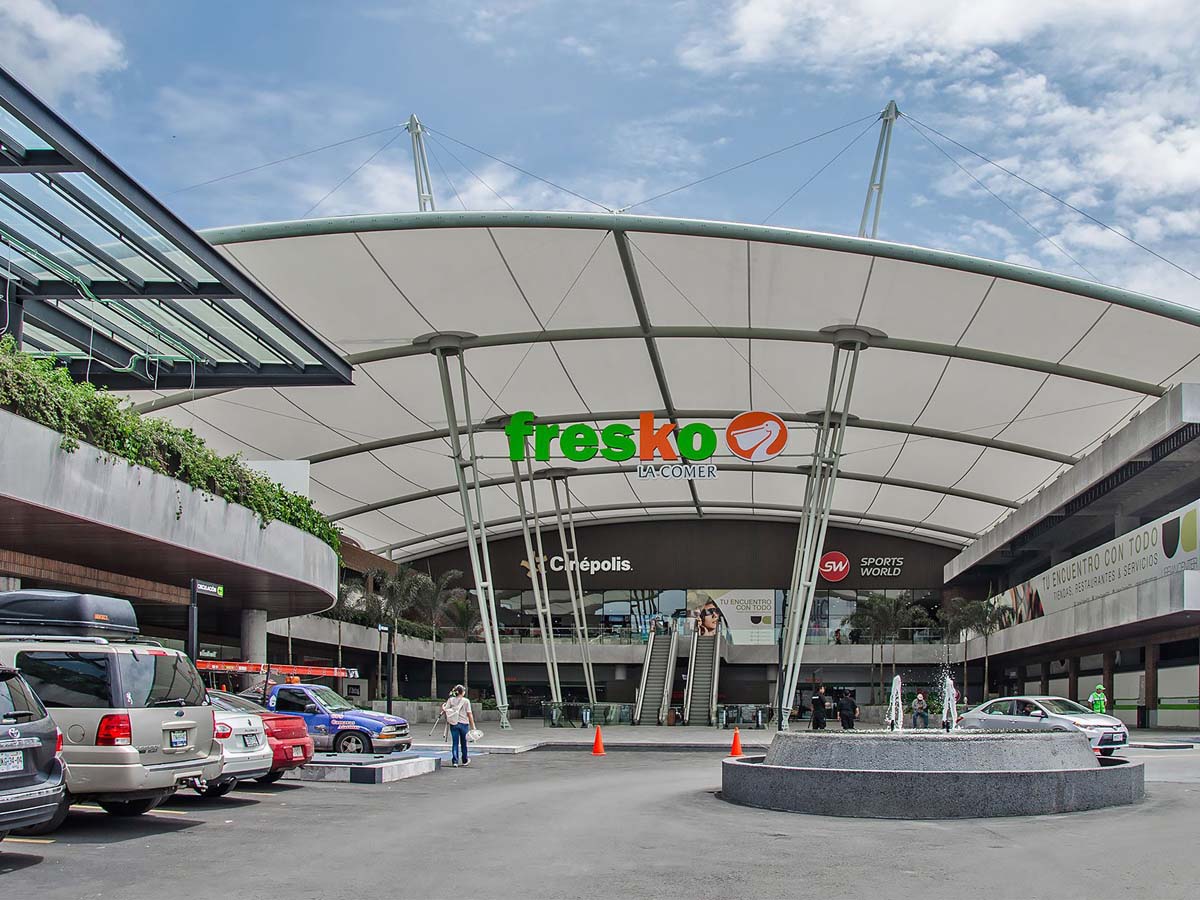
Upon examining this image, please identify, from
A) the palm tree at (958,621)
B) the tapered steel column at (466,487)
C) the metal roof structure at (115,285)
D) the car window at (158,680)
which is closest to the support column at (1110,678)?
the palm tree at (958,621)

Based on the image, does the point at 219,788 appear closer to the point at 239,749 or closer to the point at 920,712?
the point at 239,749

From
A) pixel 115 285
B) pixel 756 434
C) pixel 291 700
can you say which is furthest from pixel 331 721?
pixel 756 434

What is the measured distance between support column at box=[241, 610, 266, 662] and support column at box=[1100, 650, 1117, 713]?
3083 centimetres

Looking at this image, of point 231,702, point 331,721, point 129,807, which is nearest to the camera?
point 129,807

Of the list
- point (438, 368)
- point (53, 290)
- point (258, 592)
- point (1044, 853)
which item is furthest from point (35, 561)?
point (438, 368)

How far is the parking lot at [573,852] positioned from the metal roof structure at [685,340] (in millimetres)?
14975

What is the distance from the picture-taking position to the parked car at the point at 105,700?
35.7 feet

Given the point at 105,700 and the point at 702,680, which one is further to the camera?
the point at 702,680

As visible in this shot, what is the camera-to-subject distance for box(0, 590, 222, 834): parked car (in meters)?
10.9

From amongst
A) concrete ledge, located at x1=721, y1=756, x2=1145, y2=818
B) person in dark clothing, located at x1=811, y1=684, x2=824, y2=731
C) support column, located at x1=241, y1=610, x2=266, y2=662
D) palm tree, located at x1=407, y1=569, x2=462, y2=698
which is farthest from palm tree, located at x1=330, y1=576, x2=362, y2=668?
concrete ledge, located at x1=721, y1=756, x2=1145, y2=818

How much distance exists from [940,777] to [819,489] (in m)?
25.3

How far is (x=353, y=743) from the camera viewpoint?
23.1 metres

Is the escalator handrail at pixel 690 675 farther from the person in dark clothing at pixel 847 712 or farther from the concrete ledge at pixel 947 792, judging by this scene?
the concrete ledge at pixel 947 792

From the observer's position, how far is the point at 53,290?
18.1m
